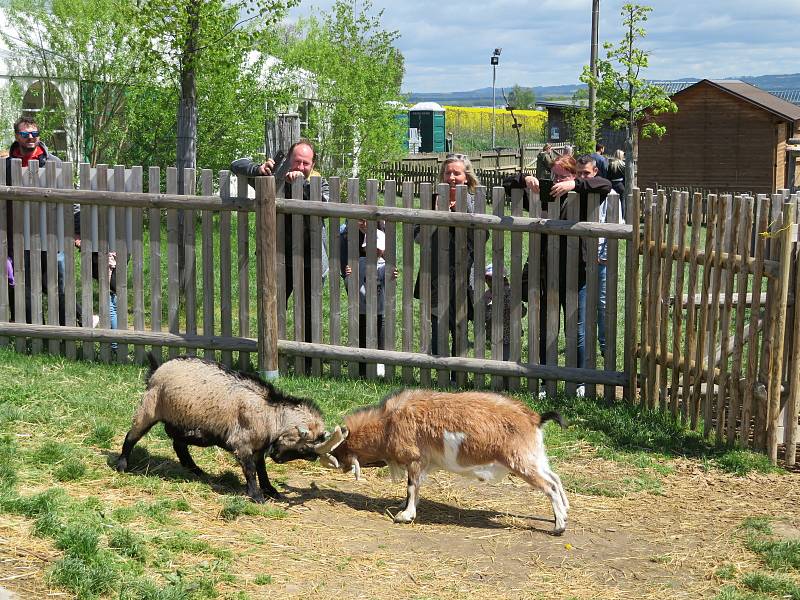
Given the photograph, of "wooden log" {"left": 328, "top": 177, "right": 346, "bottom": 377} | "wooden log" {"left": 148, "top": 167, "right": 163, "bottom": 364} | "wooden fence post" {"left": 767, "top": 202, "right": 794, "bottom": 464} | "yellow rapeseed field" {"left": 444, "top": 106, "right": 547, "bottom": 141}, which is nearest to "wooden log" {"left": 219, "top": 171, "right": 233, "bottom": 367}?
"wooden log" {"left": 328, "top": 177, "right": 346, "bottom": 377}

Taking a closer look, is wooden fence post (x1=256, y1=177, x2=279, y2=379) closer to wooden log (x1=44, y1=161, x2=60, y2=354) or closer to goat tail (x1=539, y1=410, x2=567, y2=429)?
wooden log (x1=44, y1=161, x2=60, y2=354)

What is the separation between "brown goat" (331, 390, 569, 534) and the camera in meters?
5.59

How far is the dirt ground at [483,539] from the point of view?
487cm

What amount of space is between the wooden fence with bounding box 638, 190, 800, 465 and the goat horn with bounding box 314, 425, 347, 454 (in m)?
2.59

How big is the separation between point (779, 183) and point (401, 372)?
2523 cm

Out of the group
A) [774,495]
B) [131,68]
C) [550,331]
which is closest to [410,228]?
[550,331]

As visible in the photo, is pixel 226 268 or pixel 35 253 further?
pixel 35 253

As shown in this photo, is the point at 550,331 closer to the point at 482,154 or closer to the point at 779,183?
the point at 779,183

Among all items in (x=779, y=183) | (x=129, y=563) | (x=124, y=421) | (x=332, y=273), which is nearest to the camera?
(x=129, y=563)

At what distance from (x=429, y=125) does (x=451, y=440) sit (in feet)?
172

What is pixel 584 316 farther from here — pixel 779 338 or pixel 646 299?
pixel 779 338

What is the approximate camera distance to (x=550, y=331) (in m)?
8.05

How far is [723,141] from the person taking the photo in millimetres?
30906

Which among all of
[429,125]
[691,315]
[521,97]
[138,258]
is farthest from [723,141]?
[521,97]
